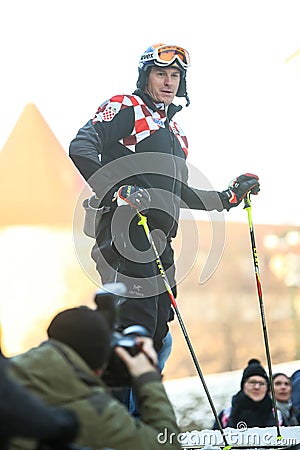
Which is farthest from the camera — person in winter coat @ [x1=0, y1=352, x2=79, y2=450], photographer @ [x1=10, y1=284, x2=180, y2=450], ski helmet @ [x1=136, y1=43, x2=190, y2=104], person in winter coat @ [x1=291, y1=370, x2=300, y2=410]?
person in winter coat @ [x1=291, y1=370, x2=300, y2=410]

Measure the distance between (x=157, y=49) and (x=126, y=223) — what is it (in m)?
0.65

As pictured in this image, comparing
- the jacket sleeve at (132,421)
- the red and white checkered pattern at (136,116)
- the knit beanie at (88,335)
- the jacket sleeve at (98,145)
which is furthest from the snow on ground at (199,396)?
the knit beanie at (88,335)

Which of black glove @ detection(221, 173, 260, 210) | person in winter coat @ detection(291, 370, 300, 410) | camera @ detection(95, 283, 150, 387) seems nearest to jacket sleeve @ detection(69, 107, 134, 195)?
black glove @ detection(221, 173, 260, 210)

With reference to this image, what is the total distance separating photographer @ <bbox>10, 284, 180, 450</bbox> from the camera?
57.5 inches

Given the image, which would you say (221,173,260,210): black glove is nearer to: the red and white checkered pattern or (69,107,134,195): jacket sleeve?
the red and white checkered pattern

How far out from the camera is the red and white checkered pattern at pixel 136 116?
2.62m

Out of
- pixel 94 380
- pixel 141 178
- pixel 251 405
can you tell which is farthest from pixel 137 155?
pixel 94 380

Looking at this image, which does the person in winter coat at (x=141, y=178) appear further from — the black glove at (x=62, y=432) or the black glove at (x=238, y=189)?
the black glove at (x=62, y=432)

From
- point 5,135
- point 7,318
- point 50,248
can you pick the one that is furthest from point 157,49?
point 7,318

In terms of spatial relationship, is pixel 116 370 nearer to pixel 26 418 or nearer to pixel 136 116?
pixel 26 418

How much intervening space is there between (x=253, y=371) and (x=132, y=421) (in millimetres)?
1438

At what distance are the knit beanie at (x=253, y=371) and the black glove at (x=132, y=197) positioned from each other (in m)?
0.80

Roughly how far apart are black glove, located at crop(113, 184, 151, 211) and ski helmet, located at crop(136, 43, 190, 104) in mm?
384

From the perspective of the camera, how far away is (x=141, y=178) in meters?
2.65
